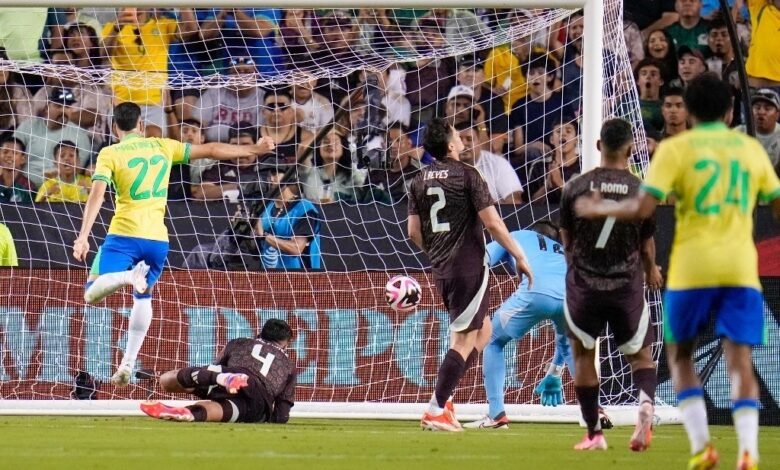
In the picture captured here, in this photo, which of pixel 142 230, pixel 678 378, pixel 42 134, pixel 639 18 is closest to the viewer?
pixel 678 378

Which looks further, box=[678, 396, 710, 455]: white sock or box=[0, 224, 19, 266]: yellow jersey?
box=[0, 224, 19, 266]: yellow jersey

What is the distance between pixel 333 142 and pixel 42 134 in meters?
2.80

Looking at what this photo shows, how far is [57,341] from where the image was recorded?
12523 mm

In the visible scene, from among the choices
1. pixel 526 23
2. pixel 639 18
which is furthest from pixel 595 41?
pixel 639 18

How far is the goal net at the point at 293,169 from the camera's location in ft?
40.7

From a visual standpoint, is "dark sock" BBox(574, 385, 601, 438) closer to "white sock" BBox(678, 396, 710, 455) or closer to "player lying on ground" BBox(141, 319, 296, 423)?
"white sock" BBox(678, 396, 710, 455)

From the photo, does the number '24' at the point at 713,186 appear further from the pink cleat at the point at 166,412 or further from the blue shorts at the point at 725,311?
the pink cleat at the point at 166,412

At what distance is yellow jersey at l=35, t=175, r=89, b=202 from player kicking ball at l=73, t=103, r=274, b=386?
325 centimetres

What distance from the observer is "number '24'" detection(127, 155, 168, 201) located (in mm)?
10977

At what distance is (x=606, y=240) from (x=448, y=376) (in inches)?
77.8

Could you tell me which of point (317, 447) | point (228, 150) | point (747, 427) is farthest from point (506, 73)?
point (747, 427)


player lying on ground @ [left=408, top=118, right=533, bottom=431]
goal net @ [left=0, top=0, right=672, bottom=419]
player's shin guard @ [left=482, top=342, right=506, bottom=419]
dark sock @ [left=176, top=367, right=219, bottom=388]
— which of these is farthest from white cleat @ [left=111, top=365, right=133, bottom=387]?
player's shin guard @ [left=482, top=342, right=506, bottom=419]

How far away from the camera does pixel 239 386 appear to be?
34.5 feet

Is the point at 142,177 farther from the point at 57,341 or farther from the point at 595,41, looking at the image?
the point at 595,41
